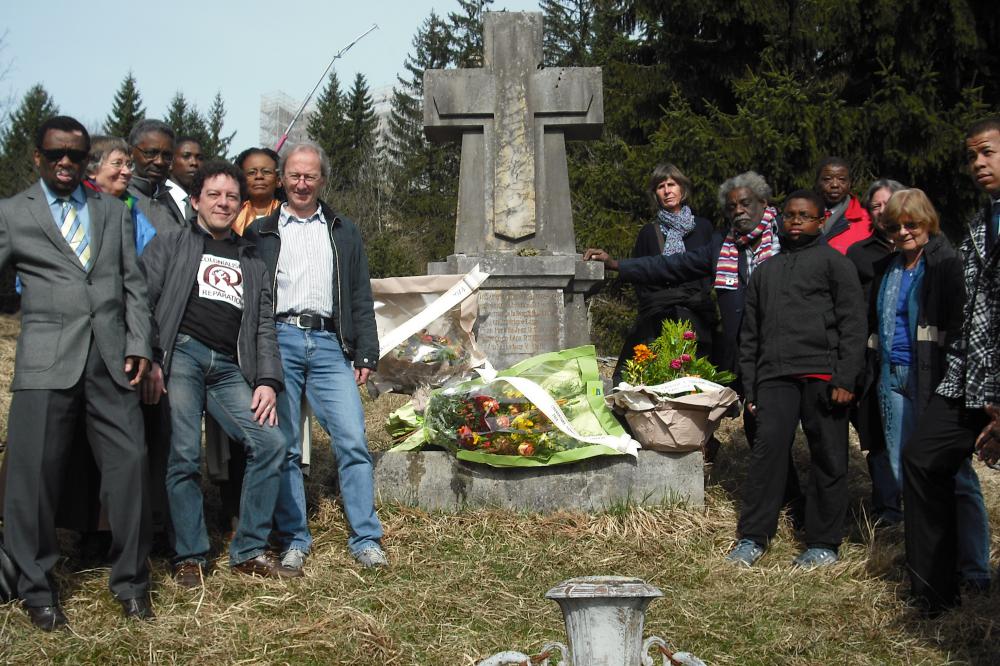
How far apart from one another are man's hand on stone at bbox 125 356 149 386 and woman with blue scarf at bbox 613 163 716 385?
3.25 meters

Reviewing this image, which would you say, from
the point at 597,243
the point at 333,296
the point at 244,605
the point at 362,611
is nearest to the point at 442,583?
the point at 362,611

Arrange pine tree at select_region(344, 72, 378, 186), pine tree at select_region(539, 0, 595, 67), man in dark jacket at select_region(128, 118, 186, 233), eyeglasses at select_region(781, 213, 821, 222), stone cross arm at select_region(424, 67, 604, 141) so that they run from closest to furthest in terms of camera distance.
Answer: eyeglasses at select_region(781, 213, 821, 222) < man in dark jacket at select_region(128, 118, 186, 233) < stone cross arm at select_region(424, 67, 604, 141) < pine tree at select_region(539, 0, 595, 67) < pine tree at select_region(344, 72, 378, 186)

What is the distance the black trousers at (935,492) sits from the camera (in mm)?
3906

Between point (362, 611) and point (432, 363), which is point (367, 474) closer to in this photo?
point (362, 611)

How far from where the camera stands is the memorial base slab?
545cm

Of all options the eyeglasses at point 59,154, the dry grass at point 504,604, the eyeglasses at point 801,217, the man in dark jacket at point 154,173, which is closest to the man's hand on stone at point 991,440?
the dry grass at point 504,604

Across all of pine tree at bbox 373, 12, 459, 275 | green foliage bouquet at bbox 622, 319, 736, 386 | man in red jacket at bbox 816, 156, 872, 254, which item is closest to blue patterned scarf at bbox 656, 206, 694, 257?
green foliage bouquet at bbox 622, 319, 736, 386

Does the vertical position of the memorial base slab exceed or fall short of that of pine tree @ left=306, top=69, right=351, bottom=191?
it falls short

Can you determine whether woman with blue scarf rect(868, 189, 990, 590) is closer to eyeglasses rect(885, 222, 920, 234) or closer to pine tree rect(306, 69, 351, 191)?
eyeglasses rect(885, 222, 920, 234)

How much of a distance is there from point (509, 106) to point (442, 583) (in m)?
4.39

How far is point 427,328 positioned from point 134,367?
2.45 m

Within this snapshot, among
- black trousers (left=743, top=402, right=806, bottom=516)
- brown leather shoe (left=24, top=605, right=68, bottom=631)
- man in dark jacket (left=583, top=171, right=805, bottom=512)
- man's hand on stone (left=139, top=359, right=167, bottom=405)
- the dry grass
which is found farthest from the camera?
man in dark jacket (left=583, top=171, right=805, bottom=512)

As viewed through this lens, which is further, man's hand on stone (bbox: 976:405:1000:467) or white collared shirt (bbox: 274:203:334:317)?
white collared shirt (bbox: 274:203:334:317)

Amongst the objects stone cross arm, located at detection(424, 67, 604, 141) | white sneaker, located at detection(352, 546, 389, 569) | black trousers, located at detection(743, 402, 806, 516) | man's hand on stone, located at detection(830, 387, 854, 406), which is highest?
stone cross arm, located at detection(424, 67, 604, 141)
